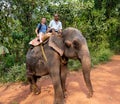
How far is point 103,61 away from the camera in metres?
13.3

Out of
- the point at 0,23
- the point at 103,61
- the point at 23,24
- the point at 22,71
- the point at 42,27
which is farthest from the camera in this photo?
the point at 103,61

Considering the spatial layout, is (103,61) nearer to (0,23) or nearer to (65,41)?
(0,23)

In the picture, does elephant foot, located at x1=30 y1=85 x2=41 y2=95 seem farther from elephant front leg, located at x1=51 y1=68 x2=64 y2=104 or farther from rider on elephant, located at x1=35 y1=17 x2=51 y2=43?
rider on elephant, located at x1=35 y1=17 x2=51 y2=43

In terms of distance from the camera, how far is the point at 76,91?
8328mm

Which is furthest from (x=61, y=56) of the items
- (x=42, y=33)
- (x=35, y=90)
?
(x=35, y=90)

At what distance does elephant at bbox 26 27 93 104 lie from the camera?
23.1 ft

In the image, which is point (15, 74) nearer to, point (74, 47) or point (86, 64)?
point (74, 47)

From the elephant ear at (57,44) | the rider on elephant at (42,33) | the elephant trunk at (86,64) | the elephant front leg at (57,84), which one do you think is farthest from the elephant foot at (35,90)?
the elephant trunk at (86,64)

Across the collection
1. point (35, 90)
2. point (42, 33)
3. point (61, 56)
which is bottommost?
point (35, 90)

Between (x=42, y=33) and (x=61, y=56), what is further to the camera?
(x=42, y=33)

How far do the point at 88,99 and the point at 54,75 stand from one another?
3.37 feet

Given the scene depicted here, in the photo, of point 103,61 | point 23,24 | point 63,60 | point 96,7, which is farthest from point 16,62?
point 96,7

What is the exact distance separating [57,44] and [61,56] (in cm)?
30

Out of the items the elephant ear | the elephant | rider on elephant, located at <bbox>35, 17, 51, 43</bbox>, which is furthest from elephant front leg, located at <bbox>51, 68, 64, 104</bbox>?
rider on elephant, located at <bbox>35, 17, 51, 43</bbox>
